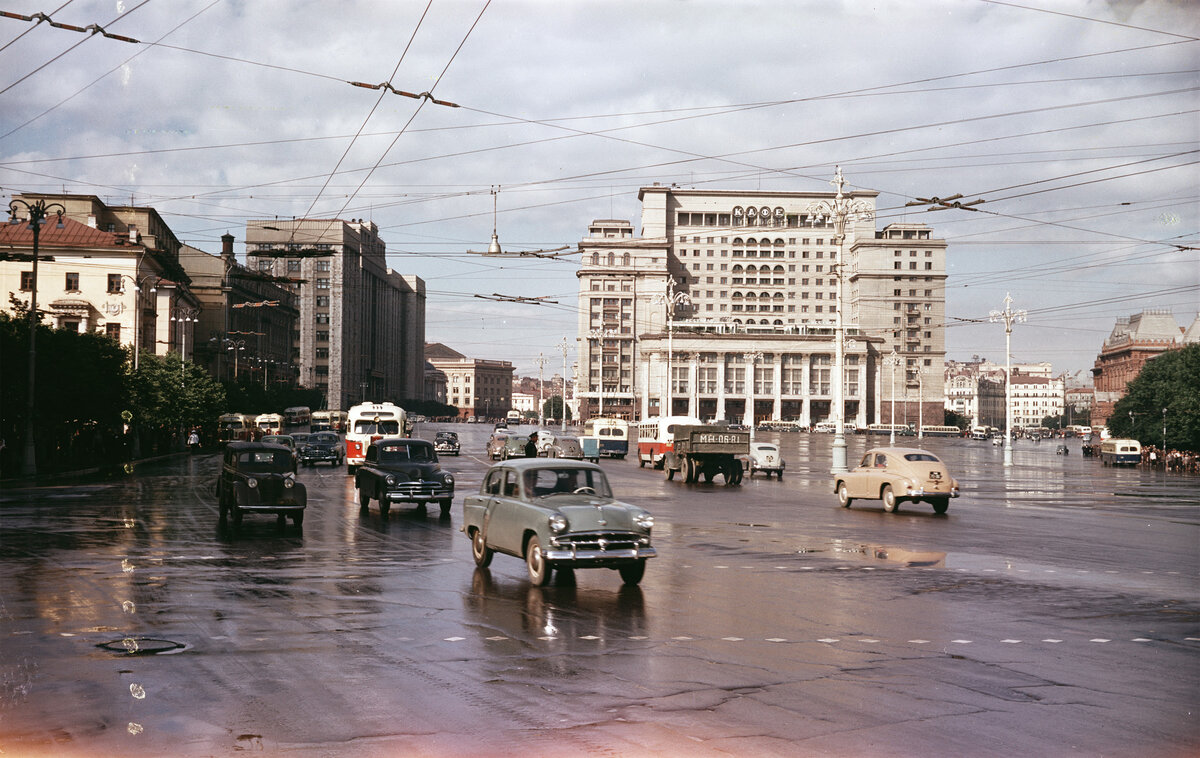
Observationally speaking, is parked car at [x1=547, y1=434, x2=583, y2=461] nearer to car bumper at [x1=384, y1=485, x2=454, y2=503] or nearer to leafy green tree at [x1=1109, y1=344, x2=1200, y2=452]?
car bumper at [x1=384, y1=485, x2=454, y2=503]

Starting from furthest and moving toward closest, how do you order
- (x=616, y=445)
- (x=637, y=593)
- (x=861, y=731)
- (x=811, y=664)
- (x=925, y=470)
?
(x=616, y=445), (x=925, y=470), (x=637, y=593), (x=811, y=664), (x=861, y=731)

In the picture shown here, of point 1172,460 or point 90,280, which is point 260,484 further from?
point 1172,460

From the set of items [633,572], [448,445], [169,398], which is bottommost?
[633,572]

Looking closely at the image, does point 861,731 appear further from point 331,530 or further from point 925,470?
point 925,470

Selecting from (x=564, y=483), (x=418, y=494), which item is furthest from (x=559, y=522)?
(x=418, y=494)

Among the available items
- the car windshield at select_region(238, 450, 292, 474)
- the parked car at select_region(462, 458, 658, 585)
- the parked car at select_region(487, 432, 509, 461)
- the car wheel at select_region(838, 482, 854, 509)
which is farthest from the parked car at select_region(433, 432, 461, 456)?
the parked car at select_region(462, 458, 658, 585)

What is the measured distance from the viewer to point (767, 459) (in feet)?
160

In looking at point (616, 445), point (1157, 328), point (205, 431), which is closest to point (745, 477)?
point (616, 445)

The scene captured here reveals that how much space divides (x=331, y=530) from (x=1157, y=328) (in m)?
184

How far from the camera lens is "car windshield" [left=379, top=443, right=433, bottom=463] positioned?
88.0ft

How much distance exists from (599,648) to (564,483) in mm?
4811

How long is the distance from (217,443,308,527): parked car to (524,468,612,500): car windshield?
8343mm

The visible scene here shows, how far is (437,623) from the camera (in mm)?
11102

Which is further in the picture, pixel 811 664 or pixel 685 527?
pixel 685 527
